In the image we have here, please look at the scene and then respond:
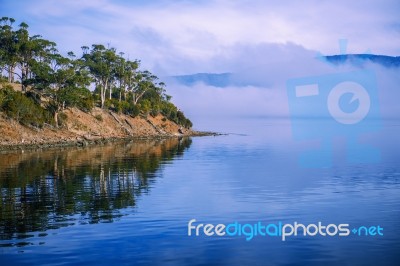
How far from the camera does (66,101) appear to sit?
10150cm

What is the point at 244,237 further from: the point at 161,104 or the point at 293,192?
the point at 161,104

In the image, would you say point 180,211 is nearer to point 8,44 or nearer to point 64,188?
point 64,188

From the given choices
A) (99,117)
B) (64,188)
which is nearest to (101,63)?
(99,117)

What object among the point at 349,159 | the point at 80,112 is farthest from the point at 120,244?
the point at 80,112

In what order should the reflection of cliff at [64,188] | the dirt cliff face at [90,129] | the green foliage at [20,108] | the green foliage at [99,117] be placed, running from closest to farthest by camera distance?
the reflection of cliff at [64,188], the dirt cliff face at [90,129], the green foliage at [20,108], the green foliage at [99,117]

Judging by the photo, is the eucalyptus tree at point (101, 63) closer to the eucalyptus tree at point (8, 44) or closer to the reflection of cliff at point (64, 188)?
the eucalyptus tree at point (8, 44)

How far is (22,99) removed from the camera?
8788cm

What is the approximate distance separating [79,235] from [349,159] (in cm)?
5712

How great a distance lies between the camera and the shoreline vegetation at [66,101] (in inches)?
3472

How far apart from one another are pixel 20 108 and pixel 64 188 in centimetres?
5511

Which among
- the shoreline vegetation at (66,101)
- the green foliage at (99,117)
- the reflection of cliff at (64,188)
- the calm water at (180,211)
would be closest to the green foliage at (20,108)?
the shoreline vegetation at (66,101)

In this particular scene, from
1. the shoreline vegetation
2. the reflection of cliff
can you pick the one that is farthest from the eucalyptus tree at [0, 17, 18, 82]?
the reflection of cliff

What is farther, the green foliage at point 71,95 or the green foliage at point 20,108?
the green foliage at point 71,95

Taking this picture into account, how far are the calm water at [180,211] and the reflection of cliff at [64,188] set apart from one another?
0.09 meters
